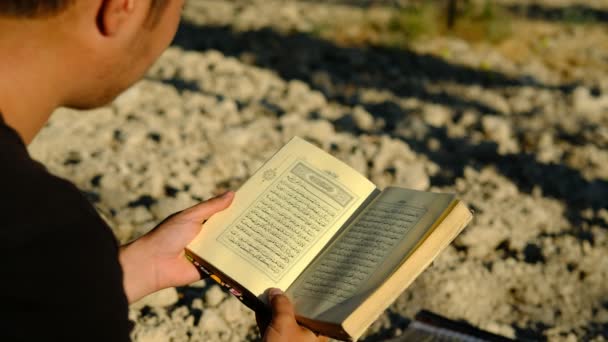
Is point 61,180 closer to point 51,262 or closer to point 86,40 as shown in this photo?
point 51,262

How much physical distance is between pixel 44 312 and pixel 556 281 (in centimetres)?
197

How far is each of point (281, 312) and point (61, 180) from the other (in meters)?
0.55

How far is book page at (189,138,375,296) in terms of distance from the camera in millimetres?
1771

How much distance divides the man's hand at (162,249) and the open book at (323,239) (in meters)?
0.03

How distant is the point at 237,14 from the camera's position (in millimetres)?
4930

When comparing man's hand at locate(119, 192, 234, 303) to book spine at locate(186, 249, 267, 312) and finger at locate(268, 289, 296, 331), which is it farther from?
finger at locate(268, 289, 296, 331)

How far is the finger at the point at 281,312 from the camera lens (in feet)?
A: 5.28

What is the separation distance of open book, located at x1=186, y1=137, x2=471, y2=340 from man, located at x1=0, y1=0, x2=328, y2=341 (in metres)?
0.10

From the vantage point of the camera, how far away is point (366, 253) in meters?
1.71

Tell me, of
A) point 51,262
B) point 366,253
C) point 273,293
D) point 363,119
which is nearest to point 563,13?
point 363,119

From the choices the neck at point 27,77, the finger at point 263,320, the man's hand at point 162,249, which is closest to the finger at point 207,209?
the man's hand at point 162,249

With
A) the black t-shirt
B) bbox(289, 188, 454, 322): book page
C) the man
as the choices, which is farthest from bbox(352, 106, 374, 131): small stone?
the black t-shirt

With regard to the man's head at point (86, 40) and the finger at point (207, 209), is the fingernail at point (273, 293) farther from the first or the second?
the man's head at point (86, 40)

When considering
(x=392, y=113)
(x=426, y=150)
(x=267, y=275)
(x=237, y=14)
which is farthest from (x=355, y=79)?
(x=267, y=275)
